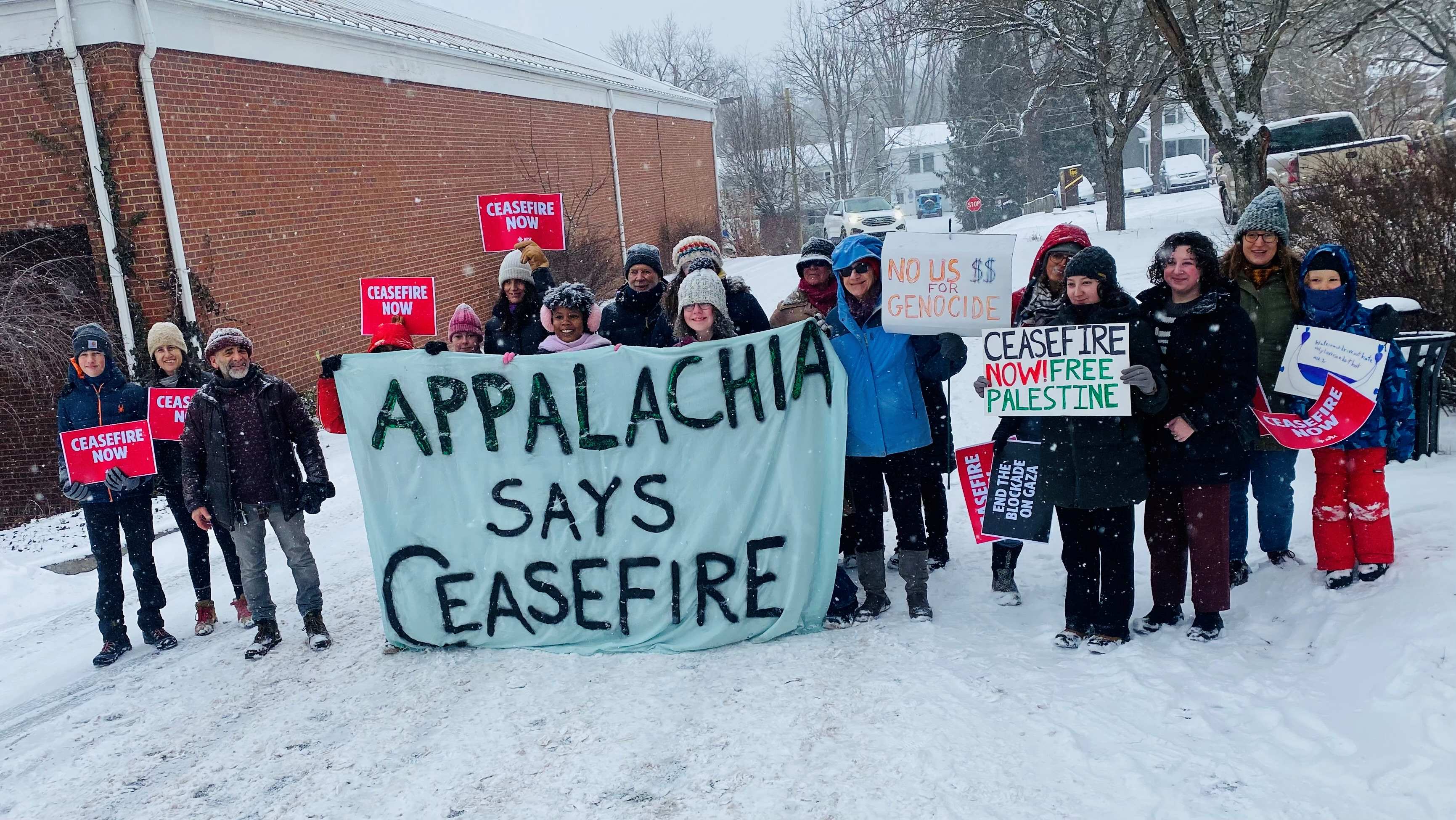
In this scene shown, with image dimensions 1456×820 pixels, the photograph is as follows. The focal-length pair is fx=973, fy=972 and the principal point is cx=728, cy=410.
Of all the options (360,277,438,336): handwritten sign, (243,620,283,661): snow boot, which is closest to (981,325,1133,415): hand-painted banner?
(243,620,283,661): snow boot

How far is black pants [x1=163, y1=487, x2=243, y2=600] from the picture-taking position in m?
5.40

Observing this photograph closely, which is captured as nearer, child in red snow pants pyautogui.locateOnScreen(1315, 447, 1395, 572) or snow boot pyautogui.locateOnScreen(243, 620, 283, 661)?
child in red snow pants pyautogui.locateOnScreen(1315, 447, 1395, 572)

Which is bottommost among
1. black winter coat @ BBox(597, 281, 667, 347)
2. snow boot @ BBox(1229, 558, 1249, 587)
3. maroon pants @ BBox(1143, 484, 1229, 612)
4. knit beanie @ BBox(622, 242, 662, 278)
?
snow boot @ BBox(1229, 558, 1249, 587)

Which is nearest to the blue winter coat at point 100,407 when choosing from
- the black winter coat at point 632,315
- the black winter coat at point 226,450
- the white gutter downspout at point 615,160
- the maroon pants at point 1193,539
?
the black winter coat at point 226,450

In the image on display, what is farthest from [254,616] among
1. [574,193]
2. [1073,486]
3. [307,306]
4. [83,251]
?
[574,193]

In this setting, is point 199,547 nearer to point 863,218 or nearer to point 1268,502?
point 1268,502

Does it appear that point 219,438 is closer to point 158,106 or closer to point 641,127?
point 158,106

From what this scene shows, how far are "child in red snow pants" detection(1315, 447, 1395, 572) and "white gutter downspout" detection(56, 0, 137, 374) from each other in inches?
395

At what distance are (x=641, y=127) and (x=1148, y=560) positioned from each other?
69.5 ft

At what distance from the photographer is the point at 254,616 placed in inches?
198

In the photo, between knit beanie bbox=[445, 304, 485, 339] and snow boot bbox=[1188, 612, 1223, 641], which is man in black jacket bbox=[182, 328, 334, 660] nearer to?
knit beanie bbox=[445, 304, 485, 339]

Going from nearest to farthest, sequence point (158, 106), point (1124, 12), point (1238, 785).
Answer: point (1238, 785), point (158, 106), point (1124, 12)

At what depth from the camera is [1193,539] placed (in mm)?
4148

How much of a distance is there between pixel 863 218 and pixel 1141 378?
2546 centimetres
